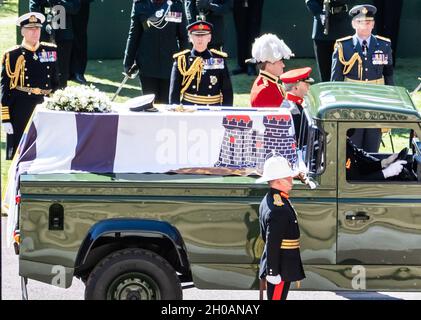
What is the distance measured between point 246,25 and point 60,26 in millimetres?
3177

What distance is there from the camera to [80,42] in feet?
59.8

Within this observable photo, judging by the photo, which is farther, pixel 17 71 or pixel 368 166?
pixel 17 71

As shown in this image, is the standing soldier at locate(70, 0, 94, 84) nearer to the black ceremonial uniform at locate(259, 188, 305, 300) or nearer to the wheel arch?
the wheel arch

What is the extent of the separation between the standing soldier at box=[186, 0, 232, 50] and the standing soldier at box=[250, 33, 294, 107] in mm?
5131

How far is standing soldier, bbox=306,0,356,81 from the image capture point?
16.7 meters

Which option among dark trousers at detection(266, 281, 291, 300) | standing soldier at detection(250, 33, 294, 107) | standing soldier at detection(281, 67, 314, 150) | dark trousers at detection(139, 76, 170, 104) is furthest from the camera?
dark trousers at detection(139, 76, 170, 104)

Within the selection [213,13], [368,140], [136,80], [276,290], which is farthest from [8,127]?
[276,290]

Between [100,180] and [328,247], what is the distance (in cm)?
178

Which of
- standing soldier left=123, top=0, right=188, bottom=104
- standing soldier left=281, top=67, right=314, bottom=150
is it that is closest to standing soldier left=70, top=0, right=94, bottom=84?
standing soldier left=123, top=0, right=188, bottom=104

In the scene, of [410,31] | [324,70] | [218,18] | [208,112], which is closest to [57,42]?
[218,18]

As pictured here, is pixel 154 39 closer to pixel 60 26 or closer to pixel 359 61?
pixel 359 61

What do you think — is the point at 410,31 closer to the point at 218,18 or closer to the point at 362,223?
the point at 218,18

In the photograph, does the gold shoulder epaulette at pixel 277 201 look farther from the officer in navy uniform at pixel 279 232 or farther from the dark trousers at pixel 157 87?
the dark trousers at pixel 157 87
